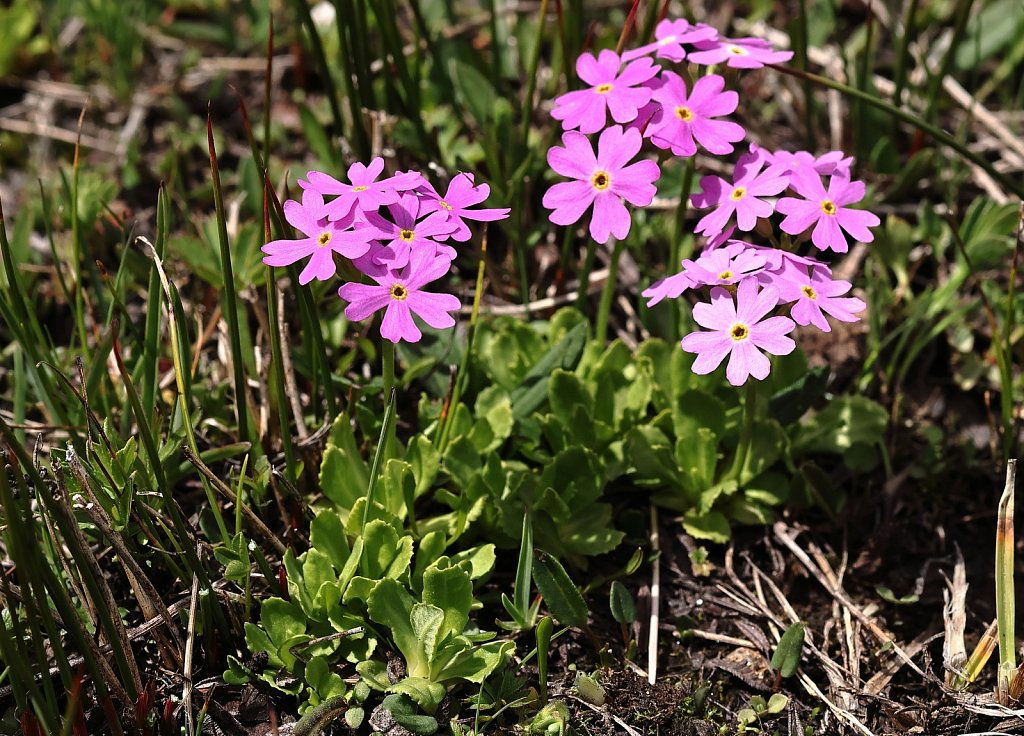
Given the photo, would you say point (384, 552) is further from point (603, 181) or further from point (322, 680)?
point (603, 181)

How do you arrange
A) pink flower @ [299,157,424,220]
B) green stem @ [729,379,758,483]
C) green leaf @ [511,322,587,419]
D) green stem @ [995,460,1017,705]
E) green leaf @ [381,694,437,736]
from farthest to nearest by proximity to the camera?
green leaf @ [511,322,587,419] < green stem @ [729,379,758,483] < green stem @ [995,460,1017,705] < green leaf @ [381,694,437,736] < pink flower @ [299,157,424,220]

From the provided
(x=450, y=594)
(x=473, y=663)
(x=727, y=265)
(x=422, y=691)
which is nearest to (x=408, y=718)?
(x=422, y=691)

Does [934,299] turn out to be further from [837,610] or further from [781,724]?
[781,724]

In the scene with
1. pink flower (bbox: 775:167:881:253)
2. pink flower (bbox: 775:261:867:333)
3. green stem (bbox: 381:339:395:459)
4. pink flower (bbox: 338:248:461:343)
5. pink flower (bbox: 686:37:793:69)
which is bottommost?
green stem (bbox: 381:339:395:459)

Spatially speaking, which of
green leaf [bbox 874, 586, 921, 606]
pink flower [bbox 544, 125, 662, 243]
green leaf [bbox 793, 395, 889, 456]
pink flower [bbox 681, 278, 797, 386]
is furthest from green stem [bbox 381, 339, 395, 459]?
green leaf [bbox 874, 586, 921, 606]

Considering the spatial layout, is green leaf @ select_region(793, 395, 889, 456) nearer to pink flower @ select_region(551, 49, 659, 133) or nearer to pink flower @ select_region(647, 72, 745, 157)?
pink flower @ select_region(647, 72, 745, 157)

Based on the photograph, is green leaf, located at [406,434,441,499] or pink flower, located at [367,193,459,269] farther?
green leaf, located at [406,434,441,499]

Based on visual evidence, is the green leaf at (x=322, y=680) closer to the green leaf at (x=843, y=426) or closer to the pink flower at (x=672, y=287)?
the pink flower at (x=672, y=287)

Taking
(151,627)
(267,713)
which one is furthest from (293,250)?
(267,713)
